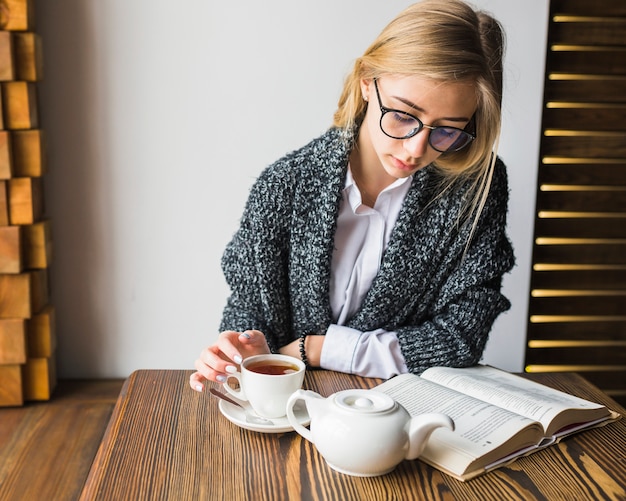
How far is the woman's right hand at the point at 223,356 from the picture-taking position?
3.39ft

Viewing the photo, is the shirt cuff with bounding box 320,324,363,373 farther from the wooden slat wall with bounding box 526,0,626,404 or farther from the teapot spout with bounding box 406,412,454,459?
the wooden slat wall with bounding box 526,0,626,404

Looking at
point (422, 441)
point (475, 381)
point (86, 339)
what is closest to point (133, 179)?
point (86, 339)

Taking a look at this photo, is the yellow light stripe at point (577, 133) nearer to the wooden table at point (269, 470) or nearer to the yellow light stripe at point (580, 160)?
the yellow light stripe at point (580, 160)

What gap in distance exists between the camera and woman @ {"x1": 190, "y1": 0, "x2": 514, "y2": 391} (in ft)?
4.11

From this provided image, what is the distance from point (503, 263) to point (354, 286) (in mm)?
317

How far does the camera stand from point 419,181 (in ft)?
4.48

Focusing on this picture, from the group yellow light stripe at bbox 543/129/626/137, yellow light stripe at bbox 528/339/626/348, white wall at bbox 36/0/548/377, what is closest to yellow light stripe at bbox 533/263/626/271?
white wall at bbox 36/0/548/377

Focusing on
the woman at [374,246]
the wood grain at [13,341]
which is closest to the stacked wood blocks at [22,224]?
the wood grain at [13,341]

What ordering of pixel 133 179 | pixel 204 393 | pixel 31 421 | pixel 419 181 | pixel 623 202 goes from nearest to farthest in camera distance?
1. pixel 204 393
2. pixel 419 181
3. pixel 31 421
4. pixel 133 179
5. pixel 623 202

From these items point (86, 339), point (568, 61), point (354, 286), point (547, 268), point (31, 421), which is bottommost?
point (31, 421)

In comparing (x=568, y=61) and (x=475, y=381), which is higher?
(x=568, y=61)

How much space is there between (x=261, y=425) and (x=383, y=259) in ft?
1.75

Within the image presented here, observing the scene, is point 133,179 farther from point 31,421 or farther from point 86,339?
point 31,421

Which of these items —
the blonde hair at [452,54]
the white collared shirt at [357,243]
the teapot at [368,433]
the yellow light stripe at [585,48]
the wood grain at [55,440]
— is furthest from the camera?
the yellow light stripe at [585,48]
